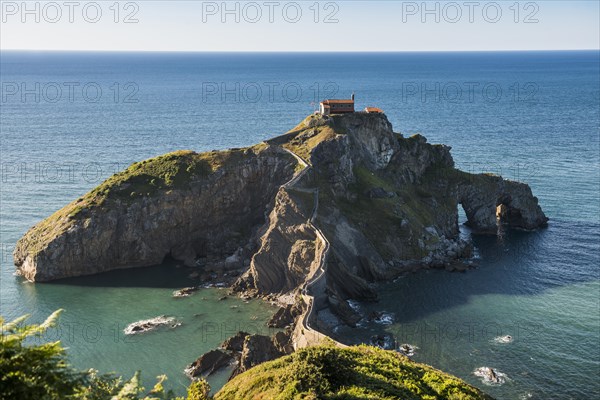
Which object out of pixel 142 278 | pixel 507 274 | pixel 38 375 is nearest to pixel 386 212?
pixel 507 274

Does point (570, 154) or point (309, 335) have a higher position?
point (570, 154)

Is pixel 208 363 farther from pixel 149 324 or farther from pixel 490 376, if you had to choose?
pixel 490 376

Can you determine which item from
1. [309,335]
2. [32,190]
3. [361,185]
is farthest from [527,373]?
[32,190]

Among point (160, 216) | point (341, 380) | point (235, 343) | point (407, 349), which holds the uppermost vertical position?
point (160, 216)

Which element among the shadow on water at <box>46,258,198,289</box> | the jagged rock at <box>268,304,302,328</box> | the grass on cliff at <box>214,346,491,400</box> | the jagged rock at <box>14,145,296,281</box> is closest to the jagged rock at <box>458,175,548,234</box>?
the jagged rock at <box>14,145,296,281</box>

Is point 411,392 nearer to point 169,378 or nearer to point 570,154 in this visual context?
point 169,378

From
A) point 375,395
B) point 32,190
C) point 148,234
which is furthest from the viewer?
point 32,190
